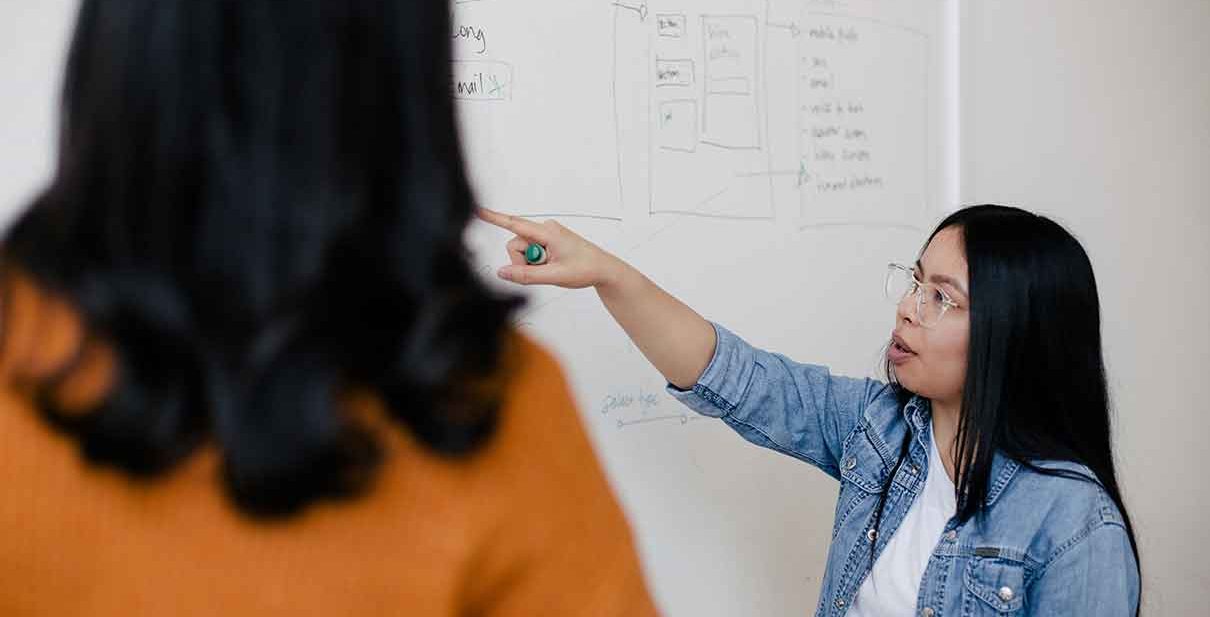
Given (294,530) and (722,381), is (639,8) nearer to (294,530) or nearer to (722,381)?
(722,381)

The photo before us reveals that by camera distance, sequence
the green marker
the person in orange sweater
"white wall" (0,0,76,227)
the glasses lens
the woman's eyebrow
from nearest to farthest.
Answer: the person in orange sweater
"white wall" (0,0,76,227)
the green marker
the woman's eyebrow
the glasses lens

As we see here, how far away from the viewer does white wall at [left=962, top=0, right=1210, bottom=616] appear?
94.8 inches

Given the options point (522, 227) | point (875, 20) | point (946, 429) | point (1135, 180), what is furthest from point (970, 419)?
point (1135, 180)

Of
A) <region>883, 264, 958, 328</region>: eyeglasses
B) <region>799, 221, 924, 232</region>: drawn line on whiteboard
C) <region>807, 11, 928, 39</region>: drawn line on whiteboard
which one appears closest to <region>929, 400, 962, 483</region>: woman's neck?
<region>883, 264, 958, 328</region>: eyeglasses

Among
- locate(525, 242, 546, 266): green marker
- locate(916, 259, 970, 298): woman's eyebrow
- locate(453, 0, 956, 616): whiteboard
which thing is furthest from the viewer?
locate(453, 0, 956, 616): whiteboard

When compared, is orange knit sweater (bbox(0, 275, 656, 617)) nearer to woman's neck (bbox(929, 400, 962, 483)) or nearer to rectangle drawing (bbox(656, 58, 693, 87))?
woman's neck (bbox(929, 400, 962, 483))

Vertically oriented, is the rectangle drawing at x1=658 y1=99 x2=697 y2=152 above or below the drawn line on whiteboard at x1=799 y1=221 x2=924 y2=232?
above

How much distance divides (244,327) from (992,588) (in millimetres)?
1100

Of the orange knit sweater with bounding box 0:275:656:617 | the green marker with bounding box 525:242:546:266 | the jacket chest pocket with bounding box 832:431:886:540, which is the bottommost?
the jacket chest pocket with bounding box 832:431:886:540

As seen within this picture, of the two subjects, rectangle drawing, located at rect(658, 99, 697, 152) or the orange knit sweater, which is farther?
rectangle drawing, located at rect(658, 99, 697, 152)

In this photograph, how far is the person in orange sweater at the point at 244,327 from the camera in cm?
57

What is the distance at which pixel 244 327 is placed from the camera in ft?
1.88

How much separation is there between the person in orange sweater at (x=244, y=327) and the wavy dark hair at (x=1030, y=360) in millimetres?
948

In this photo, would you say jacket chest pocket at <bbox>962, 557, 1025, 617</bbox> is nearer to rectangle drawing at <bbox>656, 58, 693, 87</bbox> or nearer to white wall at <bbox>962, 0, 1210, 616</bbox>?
rectangle drawing at <bbox>656, 58, 693, 87</bbox>
